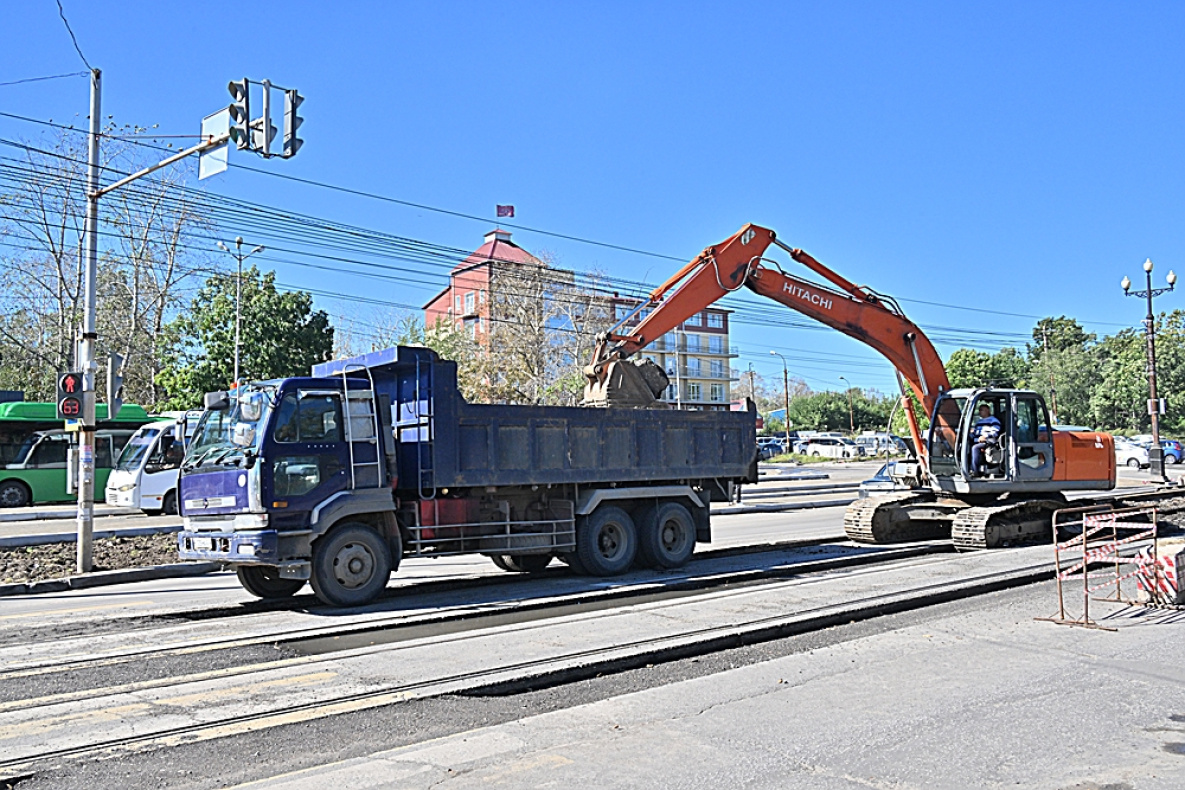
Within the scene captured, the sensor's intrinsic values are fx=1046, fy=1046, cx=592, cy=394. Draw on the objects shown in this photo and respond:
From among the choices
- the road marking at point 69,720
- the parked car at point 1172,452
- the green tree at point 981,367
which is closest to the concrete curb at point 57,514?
the road marking at point 69,720

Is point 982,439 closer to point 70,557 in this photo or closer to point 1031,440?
point 1031,440

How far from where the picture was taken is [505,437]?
1281 cm

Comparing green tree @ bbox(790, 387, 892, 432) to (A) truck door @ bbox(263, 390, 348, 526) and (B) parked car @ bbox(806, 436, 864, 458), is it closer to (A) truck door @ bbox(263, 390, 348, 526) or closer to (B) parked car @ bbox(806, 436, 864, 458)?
(B) parked car @ bbox(806, 436, 864, 458)

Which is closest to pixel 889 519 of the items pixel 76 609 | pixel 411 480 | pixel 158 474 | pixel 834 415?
pixel 411 480

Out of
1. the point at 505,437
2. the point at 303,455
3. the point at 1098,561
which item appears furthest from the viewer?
the point at 505,437

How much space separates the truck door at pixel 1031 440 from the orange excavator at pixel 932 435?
0.06 ft

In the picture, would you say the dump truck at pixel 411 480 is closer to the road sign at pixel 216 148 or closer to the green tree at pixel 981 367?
the road sign at pixel 216 148

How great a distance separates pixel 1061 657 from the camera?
27.7 feet

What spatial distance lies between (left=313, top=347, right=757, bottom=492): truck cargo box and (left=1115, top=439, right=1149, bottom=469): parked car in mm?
48398

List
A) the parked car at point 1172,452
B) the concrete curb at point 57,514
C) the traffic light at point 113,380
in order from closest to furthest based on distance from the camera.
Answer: the traffic light at point 113,380, the concrete curb at point 57,514, the parked car at point 1172,452

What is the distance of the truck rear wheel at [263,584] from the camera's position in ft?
39.7

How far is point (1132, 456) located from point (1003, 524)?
44293 millimetres

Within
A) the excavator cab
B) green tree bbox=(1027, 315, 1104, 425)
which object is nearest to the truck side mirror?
the excavator cab

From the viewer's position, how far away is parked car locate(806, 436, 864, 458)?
75375 millimetres
